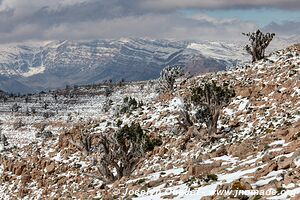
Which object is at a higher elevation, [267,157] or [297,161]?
[297,161]

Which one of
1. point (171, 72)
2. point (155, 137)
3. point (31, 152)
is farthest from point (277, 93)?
point (171, 72)

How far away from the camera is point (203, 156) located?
1134 inches

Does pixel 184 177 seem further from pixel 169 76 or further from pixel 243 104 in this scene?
pixel 169 76

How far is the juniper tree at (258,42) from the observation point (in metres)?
58.9

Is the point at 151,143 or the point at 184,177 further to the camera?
the point at 151,143

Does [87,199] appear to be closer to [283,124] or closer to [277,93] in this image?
Result: [283,124]

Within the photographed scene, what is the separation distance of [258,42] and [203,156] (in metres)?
34.3

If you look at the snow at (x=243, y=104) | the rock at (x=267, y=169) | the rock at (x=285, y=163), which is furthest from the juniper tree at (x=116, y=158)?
the rock at (x=285, y=163)

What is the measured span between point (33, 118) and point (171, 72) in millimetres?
84531

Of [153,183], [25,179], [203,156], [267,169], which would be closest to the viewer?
[267,169]

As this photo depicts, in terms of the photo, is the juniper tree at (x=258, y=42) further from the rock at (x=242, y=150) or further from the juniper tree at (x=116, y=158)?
the rock at (x=242, y=150)

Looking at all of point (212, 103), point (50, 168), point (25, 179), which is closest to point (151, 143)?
point (212, 103)

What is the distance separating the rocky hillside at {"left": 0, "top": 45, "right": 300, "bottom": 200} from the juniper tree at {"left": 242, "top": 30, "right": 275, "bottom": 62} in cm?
388

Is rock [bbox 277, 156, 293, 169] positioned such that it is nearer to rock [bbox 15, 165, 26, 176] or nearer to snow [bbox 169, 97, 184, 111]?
snow [bbox 169, 97, 184, 111]
